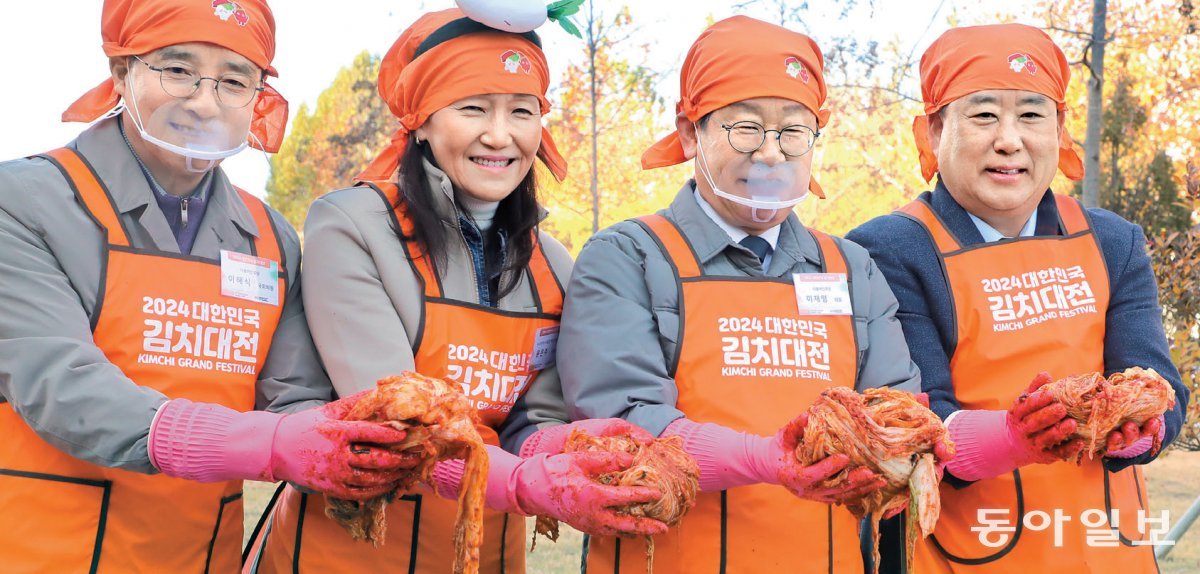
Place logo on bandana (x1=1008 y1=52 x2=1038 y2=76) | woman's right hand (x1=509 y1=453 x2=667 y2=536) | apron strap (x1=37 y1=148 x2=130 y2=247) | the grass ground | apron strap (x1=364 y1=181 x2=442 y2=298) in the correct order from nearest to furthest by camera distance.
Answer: woman's right hand (x1=509 y1=453 x2=667 y2=536) → apron strap (x1=37 y1=148 x2=130 y2=247) → apron strap (x1=364 y1=181 x2=442 y2=298) → logo on bandana (x1=1008 y1=52 x2=1038 y2=76) → the grass ground

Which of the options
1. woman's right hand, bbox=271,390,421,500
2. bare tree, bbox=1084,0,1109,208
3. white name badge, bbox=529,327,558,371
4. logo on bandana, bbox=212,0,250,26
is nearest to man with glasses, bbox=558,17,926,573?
white name badge, bbox=529,327,558,371

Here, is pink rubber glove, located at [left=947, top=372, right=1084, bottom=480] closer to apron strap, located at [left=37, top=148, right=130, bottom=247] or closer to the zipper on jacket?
the zipper on jacket

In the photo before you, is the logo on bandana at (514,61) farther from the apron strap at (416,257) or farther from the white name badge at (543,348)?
the white name badge at (543,348)

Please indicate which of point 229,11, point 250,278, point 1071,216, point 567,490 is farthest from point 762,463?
point 229,11

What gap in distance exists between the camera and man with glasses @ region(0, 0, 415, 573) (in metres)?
2.40

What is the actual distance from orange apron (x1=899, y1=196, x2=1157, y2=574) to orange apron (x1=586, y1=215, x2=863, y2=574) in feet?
1.25

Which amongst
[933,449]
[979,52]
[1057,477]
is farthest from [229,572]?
[979,52]

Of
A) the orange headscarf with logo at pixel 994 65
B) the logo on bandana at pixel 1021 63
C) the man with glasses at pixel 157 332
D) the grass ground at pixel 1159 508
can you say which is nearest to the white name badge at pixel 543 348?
the man with glasses at pixel 157 332

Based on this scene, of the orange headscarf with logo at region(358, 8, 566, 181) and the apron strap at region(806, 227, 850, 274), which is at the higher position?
the orange headscarf with logo at region(358, 8, 566, 181)

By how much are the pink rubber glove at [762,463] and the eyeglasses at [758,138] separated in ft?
2.82

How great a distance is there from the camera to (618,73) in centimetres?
1380

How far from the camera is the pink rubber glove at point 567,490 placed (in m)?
2.38

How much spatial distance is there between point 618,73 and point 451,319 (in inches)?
443

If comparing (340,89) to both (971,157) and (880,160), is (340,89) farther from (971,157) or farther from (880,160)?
(971,157)
